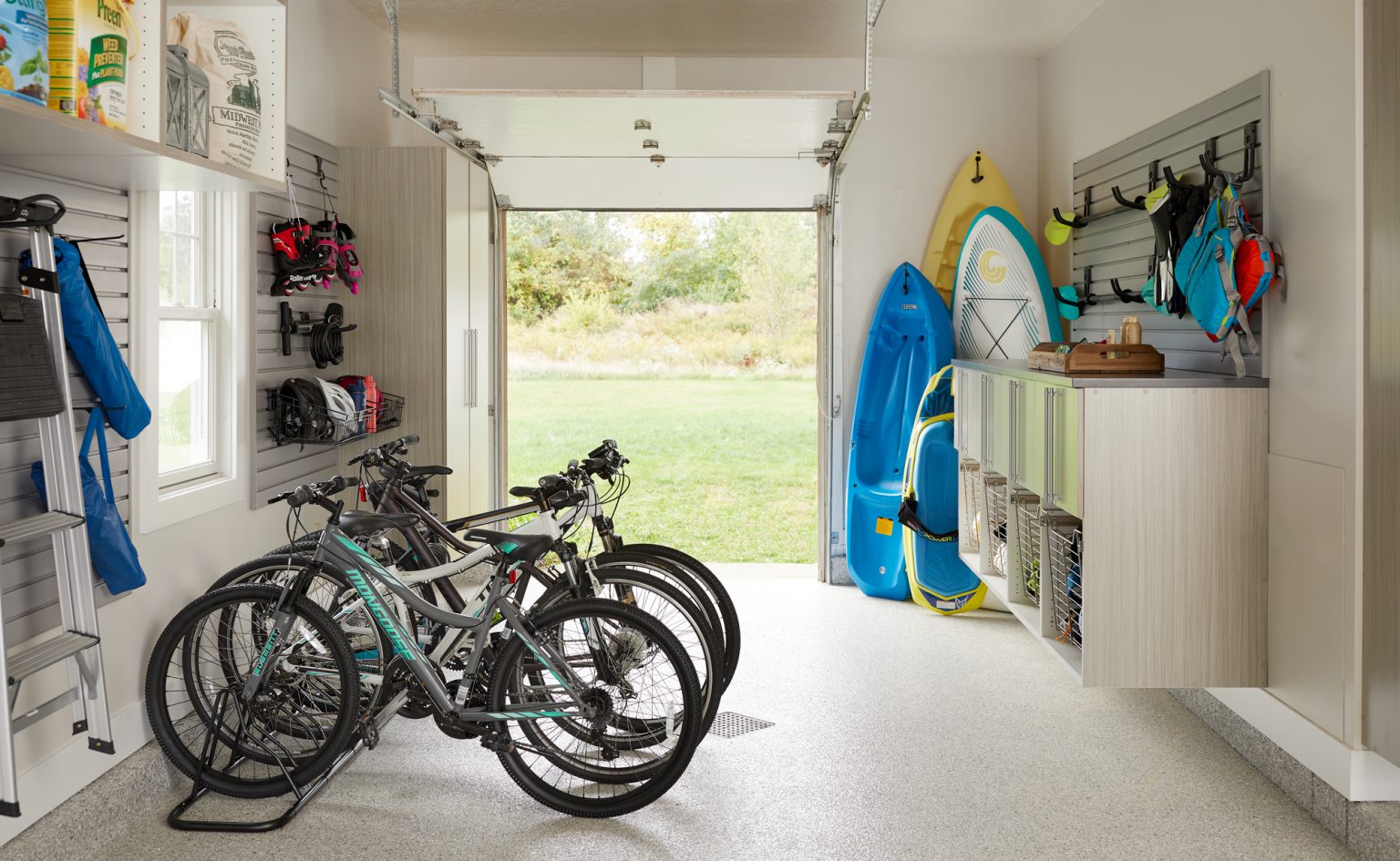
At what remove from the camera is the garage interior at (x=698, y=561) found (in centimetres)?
281

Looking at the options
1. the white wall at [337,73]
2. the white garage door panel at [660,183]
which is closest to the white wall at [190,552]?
the white wall at [337,73]

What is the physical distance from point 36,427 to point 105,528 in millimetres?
309

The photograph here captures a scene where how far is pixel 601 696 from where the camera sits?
9.76 ft

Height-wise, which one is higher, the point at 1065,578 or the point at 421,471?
the point at 421,471

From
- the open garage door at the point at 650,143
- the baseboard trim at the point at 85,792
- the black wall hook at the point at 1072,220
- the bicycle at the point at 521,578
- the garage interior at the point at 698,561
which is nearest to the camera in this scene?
the baseboard trim at the point at 85,792

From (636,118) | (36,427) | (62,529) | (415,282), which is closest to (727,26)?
(636,118)

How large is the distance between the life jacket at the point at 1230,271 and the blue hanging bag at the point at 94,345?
10.4 feet

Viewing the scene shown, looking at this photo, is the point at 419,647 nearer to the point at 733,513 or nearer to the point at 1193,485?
the point at 1193,485

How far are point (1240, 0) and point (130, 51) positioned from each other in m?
3.30

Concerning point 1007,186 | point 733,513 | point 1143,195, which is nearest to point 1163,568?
point 1143,195

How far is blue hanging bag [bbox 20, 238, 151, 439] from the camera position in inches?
107

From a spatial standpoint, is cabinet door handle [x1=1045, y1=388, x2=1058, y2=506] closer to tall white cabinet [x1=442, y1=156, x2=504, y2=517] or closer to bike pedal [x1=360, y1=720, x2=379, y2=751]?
bike pedal [x1=360, y1=720, x2=379, y2=751]

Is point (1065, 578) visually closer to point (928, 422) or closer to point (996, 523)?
point (996, 523)

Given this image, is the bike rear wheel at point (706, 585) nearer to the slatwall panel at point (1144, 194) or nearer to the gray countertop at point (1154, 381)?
the gray countertop at point (1154, 381)
